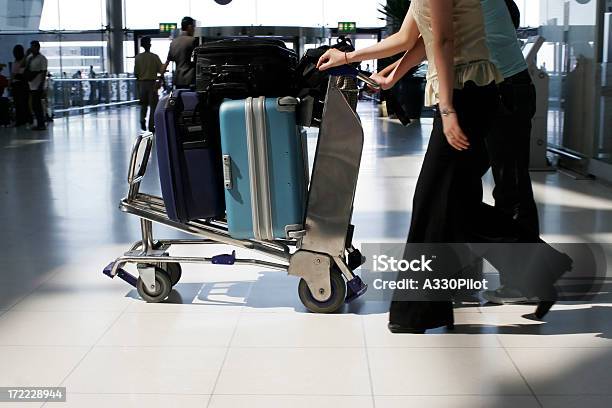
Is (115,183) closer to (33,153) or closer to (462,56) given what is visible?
(33,153)

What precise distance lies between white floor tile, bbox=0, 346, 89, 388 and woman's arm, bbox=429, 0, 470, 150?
53.9 inches

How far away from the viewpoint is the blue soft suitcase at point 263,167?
3.23 meters

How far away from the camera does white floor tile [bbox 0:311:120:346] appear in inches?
121

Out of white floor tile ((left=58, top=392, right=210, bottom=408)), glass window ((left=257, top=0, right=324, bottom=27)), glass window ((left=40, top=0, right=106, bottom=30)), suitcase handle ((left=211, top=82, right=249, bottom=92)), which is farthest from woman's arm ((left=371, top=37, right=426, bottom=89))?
glass window ((left=257, top=0, right=324, bottom=27))

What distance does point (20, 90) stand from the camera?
1466 cm

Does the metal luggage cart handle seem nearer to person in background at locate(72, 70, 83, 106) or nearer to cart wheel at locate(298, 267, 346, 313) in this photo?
cart wheel at locate(298, 267, 346, 313)

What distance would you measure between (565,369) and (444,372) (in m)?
0.37

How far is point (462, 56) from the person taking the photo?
117 inches

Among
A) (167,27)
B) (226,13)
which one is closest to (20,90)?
(167,27)

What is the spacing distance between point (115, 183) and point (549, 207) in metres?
3.42

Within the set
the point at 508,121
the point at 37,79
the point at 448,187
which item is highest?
the point at 37,79

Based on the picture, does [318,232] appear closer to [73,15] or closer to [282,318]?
[282,318]

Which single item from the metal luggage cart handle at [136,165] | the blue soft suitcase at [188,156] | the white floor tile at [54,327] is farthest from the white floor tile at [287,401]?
the metal luggage cart handle at [136,165]

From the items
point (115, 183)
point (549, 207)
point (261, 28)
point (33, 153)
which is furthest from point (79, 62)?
point (549, 207)
